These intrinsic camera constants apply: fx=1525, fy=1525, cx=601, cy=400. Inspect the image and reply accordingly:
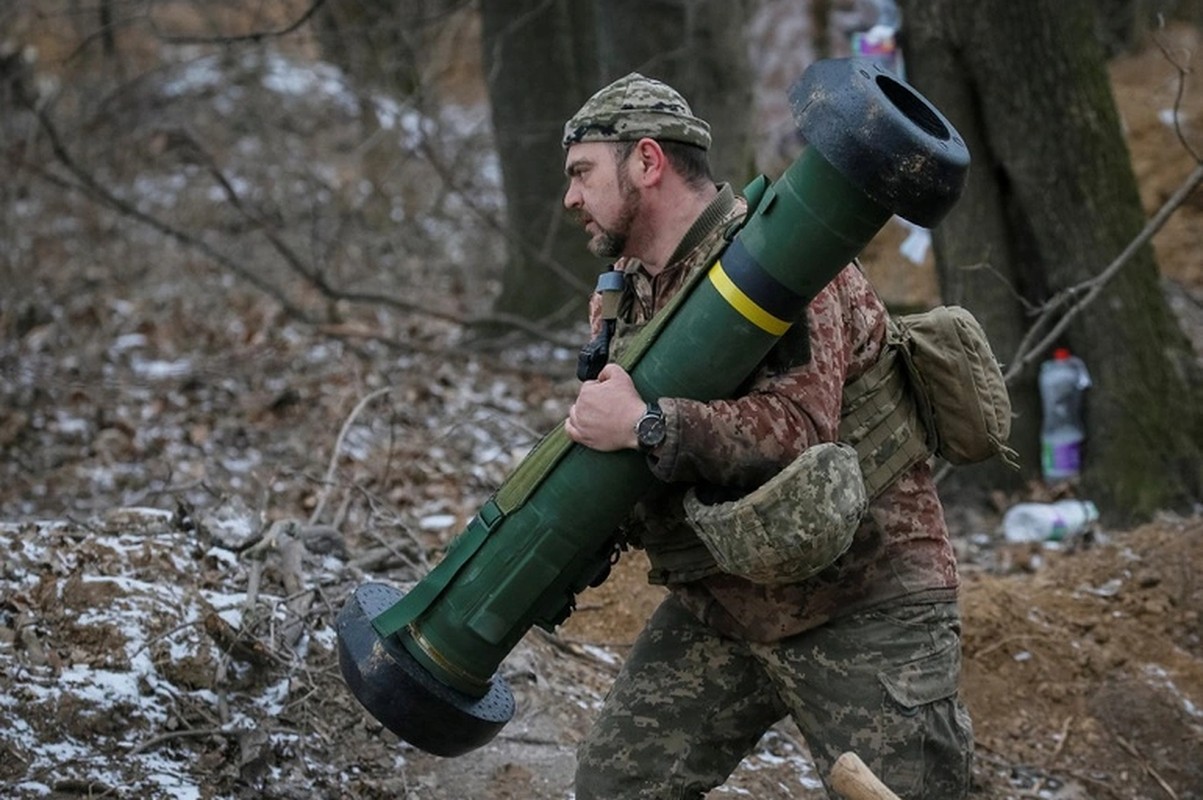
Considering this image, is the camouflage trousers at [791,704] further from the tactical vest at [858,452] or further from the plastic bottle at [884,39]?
the plastic bottle at [884,39]

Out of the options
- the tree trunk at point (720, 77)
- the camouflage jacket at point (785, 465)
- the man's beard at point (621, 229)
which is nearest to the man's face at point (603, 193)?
the man's beard at point (621, 229)

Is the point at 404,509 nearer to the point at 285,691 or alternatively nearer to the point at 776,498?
the point at 285,691

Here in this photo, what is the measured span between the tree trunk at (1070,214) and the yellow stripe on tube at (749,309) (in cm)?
444

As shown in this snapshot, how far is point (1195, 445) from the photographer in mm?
7043

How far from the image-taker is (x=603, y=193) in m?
3.14

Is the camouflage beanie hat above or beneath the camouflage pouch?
above

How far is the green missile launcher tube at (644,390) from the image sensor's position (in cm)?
275

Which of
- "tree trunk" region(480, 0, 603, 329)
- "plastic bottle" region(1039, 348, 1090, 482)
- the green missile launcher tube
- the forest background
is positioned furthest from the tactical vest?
"tree trunk" region(480, 0, 603, 329)

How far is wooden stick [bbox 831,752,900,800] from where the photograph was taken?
2.89 meters

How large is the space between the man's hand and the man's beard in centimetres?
32

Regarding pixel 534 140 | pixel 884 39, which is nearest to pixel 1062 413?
pixel 884 39

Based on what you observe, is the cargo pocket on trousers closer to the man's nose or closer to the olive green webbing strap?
the olive green webbing strap

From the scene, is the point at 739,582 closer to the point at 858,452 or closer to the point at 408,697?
the point at 858,452

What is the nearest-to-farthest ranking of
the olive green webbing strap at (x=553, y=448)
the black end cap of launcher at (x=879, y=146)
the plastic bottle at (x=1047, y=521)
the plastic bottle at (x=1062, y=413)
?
the black end cap of launcher at (x=879, y=146) < the olive green webbing strap at (x=553, y=448) < the plastic bottle at (x=1047, y=521) < the plastic bottle at (x=1062, y=413)
